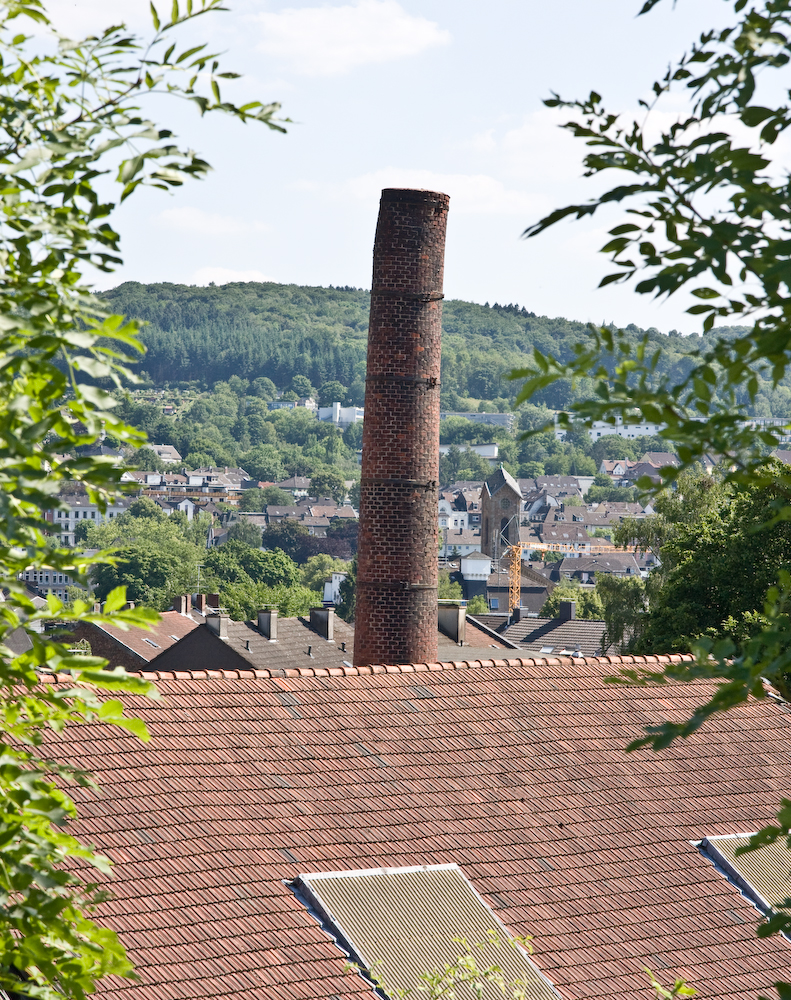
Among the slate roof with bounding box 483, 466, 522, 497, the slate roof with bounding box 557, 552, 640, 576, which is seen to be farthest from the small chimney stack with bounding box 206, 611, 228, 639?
the slate roof with bounding box 557, 552, 640, 576

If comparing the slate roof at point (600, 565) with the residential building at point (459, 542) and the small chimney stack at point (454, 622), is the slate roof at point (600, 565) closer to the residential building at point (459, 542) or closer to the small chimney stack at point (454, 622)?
the residential building at point (459, 542)

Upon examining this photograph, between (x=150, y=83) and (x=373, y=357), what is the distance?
603 inches

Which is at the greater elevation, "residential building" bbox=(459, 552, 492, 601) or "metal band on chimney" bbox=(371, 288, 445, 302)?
"metal band on chimney" bbox=(371, 288, 445, 302)

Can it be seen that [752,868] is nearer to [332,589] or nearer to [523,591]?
[523,591]

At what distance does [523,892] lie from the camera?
405 inches

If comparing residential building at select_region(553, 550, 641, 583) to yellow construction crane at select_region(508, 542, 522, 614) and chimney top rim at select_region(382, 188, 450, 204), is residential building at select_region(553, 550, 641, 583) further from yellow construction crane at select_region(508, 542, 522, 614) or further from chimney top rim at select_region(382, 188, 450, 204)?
chimney top rim at select_region(382, 188, 450, 204)

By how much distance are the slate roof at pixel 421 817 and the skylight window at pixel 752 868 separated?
0.12 meters

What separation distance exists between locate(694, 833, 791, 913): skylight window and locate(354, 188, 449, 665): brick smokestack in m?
7.49

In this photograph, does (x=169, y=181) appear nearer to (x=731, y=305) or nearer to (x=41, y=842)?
(x=731, y=305)

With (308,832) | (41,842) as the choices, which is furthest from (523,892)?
(41,842)

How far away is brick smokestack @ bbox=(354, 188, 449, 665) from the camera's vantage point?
18547 millimetres

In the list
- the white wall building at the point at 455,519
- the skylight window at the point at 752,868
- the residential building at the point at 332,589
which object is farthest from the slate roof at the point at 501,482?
the skylight window at the point at 752,868

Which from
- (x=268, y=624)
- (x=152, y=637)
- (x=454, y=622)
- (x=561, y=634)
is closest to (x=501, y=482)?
(x=561, y=634)

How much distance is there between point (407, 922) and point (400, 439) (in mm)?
9996
